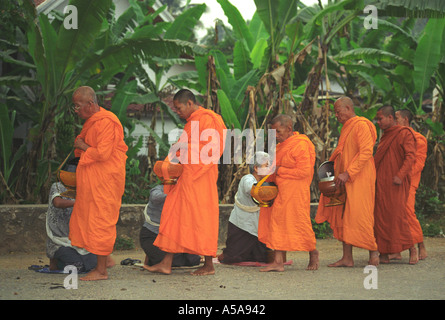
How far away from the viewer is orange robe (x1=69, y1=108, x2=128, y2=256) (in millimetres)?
5836

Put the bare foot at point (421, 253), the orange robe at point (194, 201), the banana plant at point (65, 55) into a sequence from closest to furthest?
the orange robe at point (194, 201) < the bare foot at point (421, 253) < the banana plant at point (65, 55)

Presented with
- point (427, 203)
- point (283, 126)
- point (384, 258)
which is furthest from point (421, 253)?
point (427, 203)

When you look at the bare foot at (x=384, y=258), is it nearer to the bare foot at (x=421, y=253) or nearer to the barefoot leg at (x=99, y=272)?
the bare foot at (x=421, y=253)

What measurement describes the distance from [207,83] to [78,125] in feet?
7.55

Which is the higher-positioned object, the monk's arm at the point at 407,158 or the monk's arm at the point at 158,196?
the monk's arm at the point at 407,158

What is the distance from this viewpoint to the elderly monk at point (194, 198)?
243 inches

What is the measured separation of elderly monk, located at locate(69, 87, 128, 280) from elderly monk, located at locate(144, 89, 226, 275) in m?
0.57

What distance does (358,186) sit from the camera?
22.9 ft

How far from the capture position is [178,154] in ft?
20.9

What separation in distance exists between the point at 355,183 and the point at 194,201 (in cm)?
197

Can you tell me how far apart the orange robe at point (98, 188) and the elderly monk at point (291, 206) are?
182cm

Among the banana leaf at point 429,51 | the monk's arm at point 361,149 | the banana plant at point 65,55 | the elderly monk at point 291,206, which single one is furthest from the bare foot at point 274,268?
the banana leaf at point 429,51
